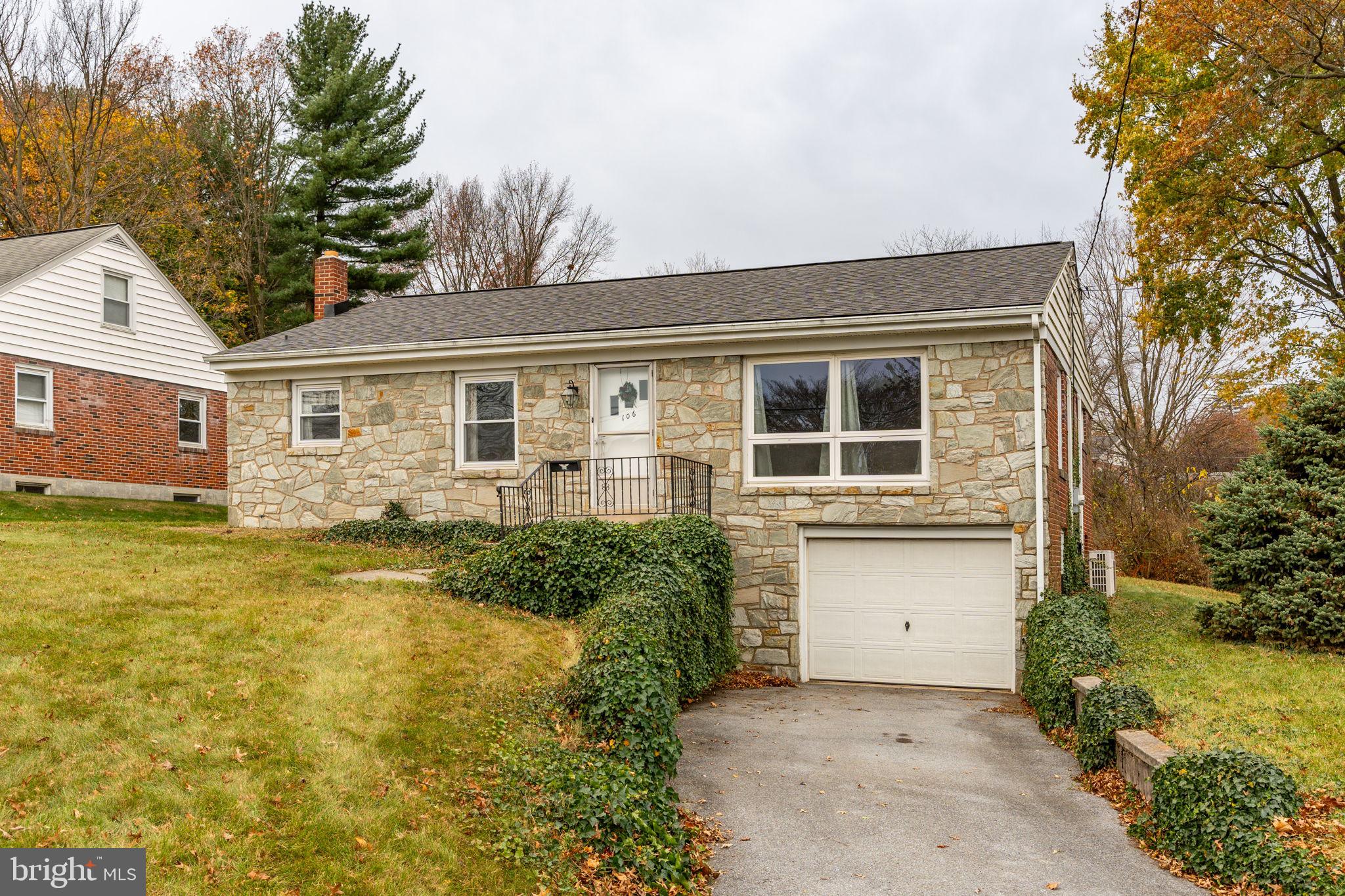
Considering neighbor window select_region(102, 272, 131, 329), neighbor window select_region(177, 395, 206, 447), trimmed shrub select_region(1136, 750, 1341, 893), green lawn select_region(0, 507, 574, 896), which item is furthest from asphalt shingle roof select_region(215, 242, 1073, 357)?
trimmed shrub select_region(1136, 750, 1341, 893)

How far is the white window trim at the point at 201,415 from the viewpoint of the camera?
20.8 m

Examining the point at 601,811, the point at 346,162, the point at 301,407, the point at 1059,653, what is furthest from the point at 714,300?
the point at 346,162

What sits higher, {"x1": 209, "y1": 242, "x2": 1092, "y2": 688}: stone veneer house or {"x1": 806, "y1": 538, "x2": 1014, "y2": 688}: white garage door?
{"x1": 209, "y1": 242, "x2": 1092, "y2": 688}: stone veneer house

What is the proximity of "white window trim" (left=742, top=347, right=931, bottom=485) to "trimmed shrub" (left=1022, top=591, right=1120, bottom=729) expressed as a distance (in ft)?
6.86

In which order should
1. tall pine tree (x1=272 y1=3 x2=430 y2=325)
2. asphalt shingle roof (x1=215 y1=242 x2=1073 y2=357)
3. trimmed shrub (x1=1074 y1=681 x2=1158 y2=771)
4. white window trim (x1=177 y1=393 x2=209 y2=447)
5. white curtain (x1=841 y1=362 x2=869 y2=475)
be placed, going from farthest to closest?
tall pine tree (x1=272 y1=3 x2=430 y2=325) → white window trim (x1=177 y1=393 x2=209 y2=447) → asphalt shingle roof (x1=215 y1=242 x2=1073 y2=357) → white curtain (x1=841 y1=362 x2=869 y2=475) → trimmed shrub (x1=1074 y1=681 x2=1158 y2=771)

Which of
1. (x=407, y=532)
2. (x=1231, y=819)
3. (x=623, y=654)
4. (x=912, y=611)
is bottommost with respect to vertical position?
(x=1231, y=819)

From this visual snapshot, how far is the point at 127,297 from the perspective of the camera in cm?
2003

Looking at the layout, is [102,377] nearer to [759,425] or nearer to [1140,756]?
[759,425]

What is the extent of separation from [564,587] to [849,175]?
87.5 ft

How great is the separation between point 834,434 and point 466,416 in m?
5.25

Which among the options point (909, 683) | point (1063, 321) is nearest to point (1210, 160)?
point (1063, 321)

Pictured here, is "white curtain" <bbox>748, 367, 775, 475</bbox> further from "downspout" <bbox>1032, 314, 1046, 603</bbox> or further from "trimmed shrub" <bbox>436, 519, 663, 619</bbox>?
"downspout" <bbox>1032, 314, 1046, 603</bbox>

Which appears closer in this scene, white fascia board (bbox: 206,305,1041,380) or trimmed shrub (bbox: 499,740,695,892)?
trimmed shrub (bbox: 499,740,695,892)

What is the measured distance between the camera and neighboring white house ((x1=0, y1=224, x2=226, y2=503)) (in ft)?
58.0
